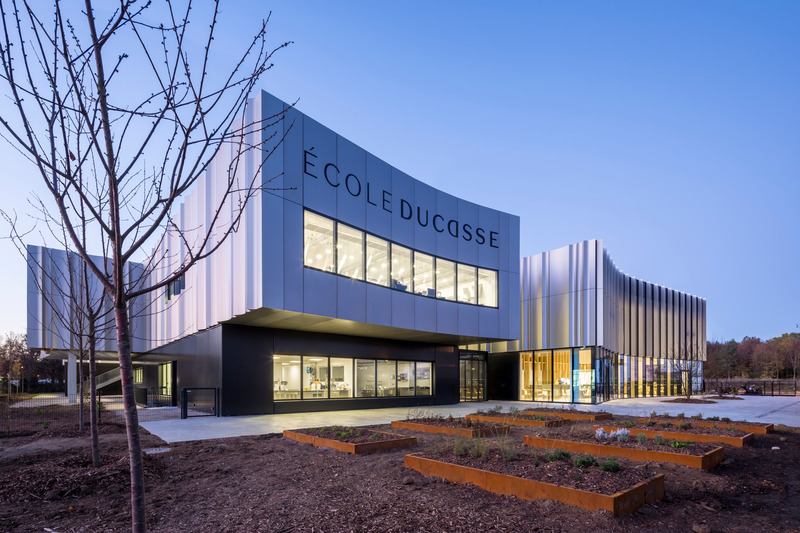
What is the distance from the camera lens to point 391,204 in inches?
837

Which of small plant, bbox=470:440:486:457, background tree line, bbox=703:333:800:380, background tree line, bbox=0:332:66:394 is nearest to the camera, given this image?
small plant, bbox=470:440:486:457

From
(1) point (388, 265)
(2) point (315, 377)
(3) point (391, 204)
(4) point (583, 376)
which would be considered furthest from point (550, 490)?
(4) point (583, 376)

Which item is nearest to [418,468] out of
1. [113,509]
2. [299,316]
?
[113,509]

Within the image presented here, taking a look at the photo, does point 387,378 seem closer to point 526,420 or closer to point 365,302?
point 365,302

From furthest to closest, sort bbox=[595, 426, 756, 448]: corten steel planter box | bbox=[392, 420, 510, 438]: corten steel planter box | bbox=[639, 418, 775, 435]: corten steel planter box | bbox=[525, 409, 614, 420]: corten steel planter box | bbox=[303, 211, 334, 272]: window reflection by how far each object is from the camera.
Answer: bbox=[303, 211, 334, 272]: window reflection, bbox=[525, 409, 614, 420]: corten steel planter box, bbox=[639, 418, 775, 435]: corten steel planter box, bbox=[392, 420, 510, 438]: corten steel planter box, bbox=[595, 426, 756, 448]: corten steel planter box

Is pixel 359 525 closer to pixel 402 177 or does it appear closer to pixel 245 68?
pixel 245 68

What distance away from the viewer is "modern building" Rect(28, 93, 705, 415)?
16.9 metres

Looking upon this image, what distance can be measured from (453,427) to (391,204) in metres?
11.1

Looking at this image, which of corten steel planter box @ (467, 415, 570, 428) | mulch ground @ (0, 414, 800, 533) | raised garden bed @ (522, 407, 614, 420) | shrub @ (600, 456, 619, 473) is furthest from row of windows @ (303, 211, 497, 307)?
shrub @ (600, 456, 619, 473)

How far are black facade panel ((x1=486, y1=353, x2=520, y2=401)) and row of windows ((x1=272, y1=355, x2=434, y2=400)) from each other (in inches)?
308

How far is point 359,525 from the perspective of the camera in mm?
5270

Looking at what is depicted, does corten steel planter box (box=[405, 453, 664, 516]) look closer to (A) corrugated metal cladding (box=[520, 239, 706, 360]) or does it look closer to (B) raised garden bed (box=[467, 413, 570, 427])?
(B) raised garden bed (box=[467, 413, 570, 427])

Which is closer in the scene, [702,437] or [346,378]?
[702,437]

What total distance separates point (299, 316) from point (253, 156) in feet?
19.2
